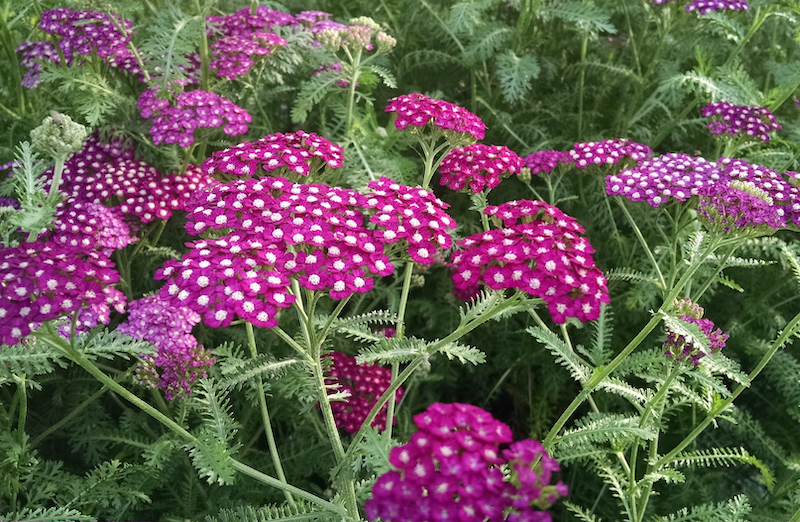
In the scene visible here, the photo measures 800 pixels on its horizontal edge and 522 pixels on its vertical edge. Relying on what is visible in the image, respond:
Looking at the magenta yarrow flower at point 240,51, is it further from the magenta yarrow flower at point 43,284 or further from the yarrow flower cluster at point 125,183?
the magenta yarrow flower at point 43,284

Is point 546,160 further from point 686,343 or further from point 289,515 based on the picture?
point 289,515

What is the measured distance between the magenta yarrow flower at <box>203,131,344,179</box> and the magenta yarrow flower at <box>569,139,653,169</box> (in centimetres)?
96

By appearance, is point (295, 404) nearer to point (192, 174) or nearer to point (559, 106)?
point (192, 174)

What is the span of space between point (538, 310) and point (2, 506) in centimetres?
246

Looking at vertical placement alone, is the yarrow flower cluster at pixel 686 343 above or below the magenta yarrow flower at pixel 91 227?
below

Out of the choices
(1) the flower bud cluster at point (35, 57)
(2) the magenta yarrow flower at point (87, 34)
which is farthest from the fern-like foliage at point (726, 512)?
(1) the flower bud cluster at point (35, 57)

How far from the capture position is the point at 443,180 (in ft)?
6.87

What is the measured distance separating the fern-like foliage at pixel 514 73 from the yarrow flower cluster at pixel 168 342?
183 cm

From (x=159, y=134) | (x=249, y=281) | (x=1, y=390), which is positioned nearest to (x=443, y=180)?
(x=249, y=281)

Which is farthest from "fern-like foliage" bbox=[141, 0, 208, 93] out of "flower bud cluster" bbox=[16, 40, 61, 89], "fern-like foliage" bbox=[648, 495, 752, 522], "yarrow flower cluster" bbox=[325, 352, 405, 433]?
"fern-like foliage" bbox=[648, 495, 752, 522]

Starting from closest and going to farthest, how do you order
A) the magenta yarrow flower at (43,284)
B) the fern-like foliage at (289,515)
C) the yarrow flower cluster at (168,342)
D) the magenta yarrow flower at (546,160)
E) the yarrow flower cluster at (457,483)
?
the yarrow flower cluster at (457,483) < the magenta yarrow flower at (43,284) < the fern-like foliage at (289,515) < the yarrow flower cluster at (168,342) < the magenta yarrow flower at (546,160)

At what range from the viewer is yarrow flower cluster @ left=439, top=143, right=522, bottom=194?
2029 millimetres

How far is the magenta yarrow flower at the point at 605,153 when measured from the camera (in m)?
2.25

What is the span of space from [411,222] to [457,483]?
0.74m
